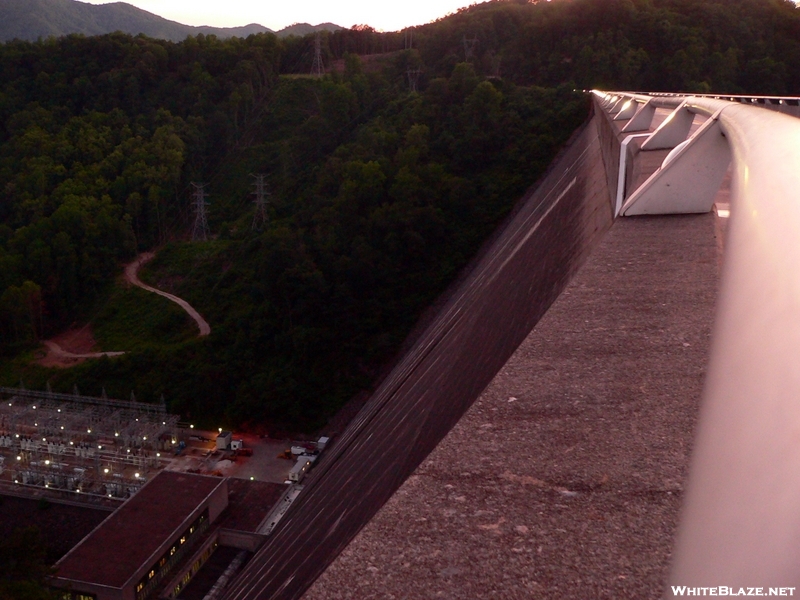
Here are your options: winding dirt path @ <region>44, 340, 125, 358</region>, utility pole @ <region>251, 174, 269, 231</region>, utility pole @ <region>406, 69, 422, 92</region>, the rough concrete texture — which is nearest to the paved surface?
the rough concrete texture

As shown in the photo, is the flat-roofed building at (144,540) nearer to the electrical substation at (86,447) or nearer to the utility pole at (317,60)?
the electrical substation at (86,447)

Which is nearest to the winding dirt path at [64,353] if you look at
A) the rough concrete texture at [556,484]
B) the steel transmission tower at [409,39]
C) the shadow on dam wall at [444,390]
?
the shadow on dam wall at [444,390]

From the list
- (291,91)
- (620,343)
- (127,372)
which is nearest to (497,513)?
(620,343)

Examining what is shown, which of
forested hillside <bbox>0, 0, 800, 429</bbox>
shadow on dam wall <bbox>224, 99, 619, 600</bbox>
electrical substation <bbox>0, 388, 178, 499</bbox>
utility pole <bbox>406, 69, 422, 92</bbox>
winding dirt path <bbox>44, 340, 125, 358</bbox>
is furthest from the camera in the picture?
utility pole <bbox>406, 69, 422, 92</bbox>

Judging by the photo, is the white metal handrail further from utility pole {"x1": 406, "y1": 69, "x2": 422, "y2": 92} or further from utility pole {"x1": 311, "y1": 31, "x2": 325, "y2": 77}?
utility pole {"x1": 311, "y1": 31, "x2": 325, "y2": 77}

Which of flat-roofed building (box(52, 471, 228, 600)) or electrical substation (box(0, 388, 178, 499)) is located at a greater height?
flat-roofed building (box(52, 471, 228, 600))

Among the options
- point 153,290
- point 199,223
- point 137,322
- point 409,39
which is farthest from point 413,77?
point 137,322
